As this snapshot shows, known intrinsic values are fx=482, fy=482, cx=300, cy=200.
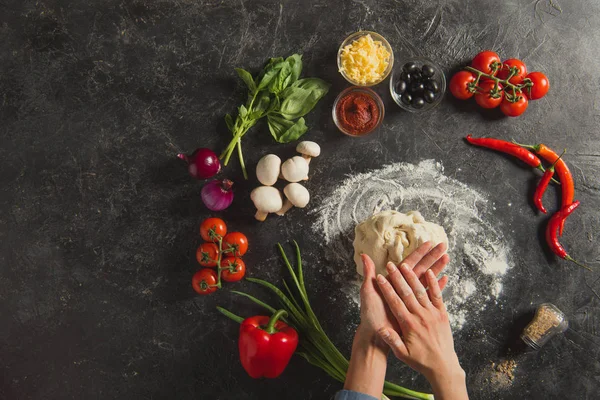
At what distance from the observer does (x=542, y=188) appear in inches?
108

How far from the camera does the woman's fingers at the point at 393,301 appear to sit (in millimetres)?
2293

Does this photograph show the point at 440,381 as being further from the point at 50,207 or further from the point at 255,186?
the point at 50,207

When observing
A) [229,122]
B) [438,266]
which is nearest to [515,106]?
[438,266]

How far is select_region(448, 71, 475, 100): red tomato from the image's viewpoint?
8.80ft

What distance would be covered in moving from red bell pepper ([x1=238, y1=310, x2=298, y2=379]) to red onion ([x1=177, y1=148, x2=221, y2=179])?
819mm

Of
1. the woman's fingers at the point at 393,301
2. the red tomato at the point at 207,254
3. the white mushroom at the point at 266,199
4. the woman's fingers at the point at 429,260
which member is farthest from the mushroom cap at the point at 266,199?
the woman's fingers at the point at 429,260

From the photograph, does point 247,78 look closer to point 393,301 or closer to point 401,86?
point 401,86

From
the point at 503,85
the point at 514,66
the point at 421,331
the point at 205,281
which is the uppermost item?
the point at 514,66

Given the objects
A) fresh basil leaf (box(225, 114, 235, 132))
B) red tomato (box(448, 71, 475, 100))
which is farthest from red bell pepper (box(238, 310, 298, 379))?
red tomato (box(448, 71, 475, 100))

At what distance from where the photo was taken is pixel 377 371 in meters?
2.27

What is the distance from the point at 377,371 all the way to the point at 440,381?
29 cm

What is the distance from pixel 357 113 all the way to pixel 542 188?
3.75ft

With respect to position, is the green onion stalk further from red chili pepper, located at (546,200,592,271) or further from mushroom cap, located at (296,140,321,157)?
red chili pepper, located at (546,200,592,271)

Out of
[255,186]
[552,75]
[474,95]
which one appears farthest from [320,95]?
[552,75]
